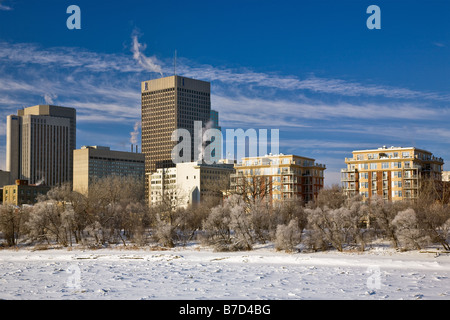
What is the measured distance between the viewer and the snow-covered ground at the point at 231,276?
2864 cm

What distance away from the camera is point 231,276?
3616 cm

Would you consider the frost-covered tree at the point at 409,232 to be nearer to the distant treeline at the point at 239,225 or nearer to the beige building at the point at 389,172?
the distant treeline at the point at 239,225

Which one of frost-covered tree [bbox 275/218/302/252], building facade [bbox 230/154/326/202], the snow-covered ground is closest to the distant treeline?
frost-covered tree [bbox 275/218/302/252]

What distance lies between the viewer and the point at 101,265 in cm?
4478

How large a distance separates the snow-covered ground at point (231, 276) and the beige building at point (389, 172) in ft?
222

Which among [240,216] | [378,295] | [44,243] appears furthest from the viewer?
[44,243]

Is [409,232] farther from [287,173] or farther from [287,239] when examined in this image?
[287,173]

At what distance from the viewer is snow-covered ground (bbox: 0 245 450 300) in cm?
2864

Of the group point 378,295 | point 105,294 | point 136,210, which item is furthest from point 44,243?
point 378,295

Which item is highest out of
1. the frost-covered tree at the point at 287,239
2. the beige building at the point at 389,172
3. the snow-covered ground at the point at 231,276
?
the beige building at the point at 389,172

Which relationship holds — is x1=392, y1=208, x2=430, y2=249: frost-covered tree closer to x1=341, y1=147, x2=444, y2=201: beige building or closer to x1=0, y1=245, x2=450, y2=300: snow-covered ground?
x1=0, y1=245, x2=450, y2=300: snow-covered ground

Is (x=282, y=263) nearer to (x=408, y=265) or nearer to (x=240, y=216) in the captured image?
(x=408, y=265)

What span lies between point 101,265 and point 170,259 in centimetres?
709

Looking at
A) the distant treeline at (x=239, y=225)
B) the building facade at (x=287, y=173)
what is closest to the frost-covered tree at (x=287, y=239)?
the distant treeline at (x=239, y=225)
